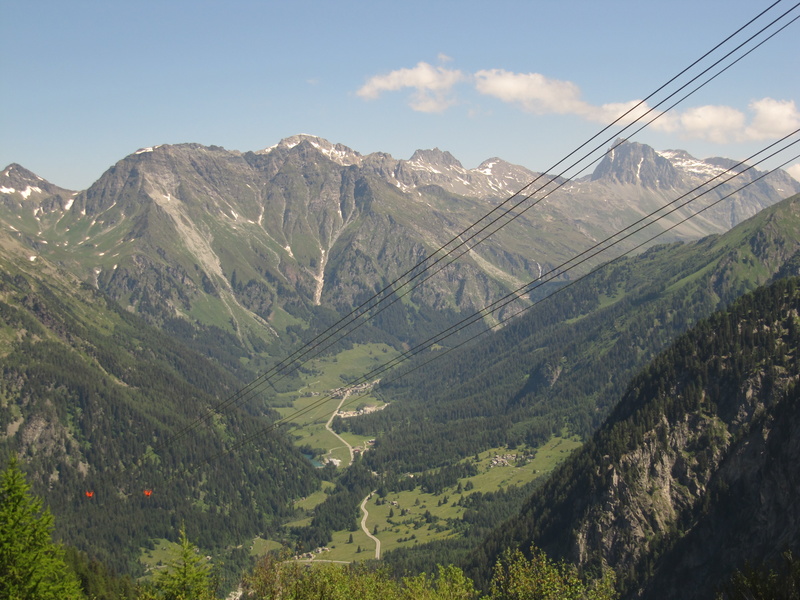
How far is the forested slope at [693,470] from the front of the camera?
12875 centimetres

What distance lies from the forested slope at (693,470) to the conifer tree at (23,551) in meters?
103

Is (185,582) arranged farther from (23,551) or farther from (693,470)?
(693,470)

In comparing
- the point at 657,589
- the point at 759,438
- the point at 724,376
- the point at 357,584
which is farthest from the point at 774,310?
the point at 357,584

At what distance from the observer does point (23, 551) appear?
5794cm

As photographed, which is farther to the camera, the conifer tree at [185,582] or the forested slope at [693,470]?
the forested slope at [693,470]

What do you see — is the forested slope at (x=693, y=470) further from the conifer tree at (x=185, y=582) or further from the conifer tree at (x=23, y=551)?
the conifer tree at (x=23, y=551)

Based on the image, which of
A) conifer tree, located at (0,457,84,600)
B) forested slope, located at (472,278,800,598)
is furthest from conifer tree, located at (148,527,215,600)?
forested slope, located at (472,278,800,598)

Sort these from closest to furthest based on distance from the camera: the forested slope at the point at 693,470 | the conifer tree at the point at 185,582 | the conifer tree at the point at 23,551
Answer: the conifer tree at the point at 23,551
the conifer tree at the point at 185,582
the forested slope at the point at 693,470

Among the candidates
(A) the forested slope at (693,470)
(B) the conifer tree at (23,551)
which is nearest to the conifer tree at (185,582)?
(B) the conifer tree at (23,551)

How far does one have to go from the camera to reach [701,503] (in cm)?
14450

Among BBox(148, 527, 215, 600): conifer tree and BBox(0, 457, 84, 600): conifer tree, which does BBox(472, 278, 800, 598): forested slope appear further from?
BBox(0, 457, 84, 600): conifer tree

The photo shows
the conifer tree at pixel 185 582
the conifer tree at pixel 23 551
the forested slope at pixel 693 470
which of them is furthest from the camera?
the forested slope at pixel 693 470

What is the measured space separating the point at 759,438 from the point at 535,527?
5619 centimetres

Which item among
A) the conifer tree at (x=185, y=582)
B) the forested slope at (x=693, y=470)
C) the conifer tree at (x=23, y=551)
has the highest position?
the conifer tree at (x=23, y=551)
